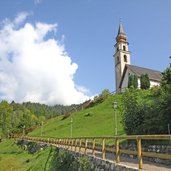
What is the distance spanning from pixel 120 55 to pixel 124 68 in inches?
288

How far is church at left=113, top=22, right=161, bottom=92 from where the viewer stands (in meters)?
76.1

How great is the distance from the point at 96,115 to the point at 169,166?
44.3m

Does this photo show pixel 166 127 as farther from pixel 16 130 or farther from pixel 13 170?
pixel 16 130

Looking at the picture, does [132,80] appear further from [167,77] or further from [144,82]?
[167,77]

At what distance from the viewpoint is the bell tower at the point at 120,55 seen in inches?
3333

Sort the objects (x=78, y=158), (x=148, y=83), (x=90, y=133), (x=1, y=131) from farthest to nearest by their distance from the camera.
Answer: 1. (x=1, y=131)
2. (x=148, y=83)
3. (x=90, y=133)
4. (x=78, y=158)

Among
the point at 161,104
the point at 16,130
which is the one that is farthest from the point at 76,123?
the point at 161,104

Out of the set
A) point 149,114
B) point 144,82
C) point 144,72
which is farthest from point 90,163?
point 144,72

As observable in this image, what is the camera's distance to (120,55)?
3425 inches

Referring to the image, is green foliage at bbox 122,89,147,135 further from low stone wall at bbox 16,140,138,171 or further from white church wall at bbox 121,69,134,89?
white church wall at bbox 121,69,134,89

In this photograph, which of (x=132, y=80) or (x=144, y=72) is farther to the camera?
(x=144, y=72)

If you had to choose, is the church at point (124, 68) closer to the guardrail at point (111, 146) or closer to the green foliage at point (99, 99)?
the green foliage at point (99, 99)

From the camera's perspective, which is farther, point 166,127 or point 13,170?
point 13,170

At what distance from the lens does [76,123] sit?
5566 centimetres
